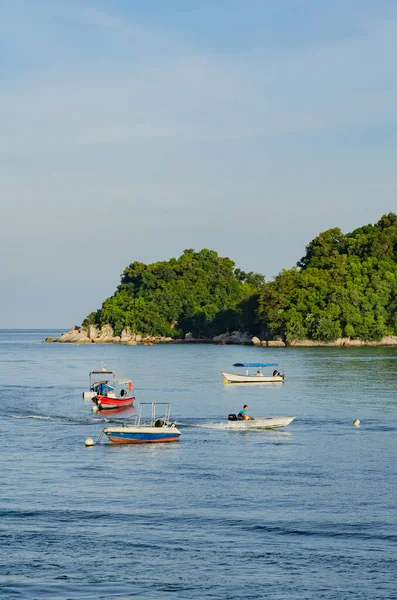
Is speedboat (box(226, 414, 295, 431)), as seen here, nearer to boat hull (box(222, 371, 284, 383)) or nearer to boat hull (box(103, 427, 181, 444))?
boat hull (box(103, 427, 181, 444))

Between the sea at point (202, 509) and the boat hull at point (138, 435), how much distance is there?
0.66 metres

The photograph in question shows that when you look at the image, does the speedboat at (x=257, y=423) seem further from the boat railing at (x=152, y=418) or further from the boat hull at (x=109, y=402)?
the boat hull at (x=109, y=402)

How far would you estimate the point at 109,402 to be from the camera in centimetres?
7006

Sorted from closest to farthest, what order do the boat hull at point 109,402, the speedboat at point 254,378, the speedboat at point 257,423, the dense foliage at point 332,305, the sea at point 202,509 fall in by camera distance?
the sea at point 202,509 → the speedboat at point 257,423 → the boat hull at point 109,402 → the speedboat at point 254,378 → the dense foliage at point 332,305

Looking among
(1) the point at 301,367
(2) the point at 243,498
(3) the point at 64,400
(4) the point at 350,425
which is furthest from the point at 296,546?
(1) the point at 301,367

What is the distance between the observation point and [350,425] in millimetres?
58469

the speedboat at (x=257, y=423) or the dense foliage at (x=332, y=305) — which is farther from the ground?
the dense foliage at (x=332, y=305)

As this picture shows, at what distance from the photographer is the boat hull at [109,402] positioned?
6912 centimetres

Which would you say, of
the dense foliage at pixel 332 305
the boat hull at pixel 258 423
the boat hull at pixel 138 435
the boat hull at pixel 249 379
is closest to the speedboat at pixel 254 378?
the boat hull at pixel 249 379

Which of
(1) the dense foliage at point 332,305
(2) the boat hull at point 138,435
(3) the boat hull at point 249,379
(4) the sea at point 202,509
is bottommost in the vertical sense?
(4) the sea at point 202,509

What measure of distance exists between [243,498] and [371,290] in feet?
529

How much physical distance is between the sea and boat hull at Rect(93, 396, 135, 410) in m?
1.15

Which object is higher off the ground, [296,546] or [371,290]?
[371,290]

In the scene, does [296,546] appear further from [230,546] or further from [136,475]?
[136,475]
